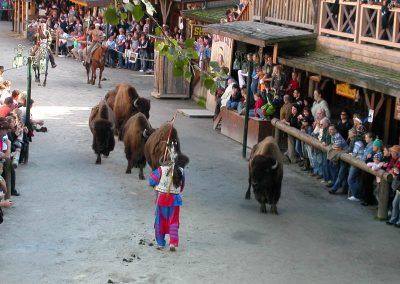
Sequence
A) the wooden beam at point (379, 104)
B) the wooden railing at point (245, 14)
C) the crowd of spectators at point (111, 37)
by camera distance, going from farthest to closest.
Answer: the crowd of spectators at point (111, 37), the wooden railing at point (245, 14), the wooden beam at point (379, 104)

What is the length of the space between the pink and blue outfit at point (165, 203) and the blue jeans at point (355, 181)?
16.1 ft

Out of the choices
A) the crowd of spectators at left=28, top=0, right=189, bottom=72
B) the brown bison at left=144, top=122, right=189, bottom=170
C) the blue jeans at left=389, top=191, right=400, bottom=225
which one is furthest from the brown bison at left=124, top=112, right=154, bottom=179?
the crowd of spectators at left=28, top=0, right=189, bottom=72

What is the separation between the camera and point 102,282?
11.9m

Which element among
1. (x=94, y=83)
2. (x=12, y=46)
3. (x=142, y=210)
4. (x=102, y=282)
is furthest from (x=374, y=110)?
(x=12, y=46)

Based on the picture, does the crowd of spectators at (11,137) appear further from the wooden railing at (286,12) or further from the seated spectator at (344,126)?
the wooden railing at (286,12)

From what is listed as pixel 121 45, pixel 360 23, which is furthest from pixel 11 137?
pixel 121 45

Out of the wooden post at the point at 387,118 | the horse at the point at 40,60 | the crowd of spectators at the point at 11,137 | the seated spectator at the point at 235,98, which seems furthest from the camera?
the horse at the point at 40,60

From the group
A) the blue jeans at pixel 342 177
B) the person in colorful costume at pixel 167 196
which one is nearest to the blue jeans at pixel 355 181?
the blue jeans at pixel 342 177

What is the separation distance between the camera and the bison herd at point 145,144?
51.5 feet

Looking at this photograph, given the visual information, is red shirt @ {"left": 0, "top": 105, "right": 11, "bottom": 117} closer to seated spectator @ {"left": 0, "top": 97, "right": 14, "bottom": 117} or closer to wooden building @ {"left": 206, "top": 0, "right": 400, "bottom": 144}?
seated spectator @ {"left": 0, "top": 97, "right": 14, "bottom": 117}

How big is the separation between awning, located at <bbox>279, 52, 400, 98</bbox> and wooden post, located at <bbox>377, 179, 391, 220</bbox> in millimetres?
1508

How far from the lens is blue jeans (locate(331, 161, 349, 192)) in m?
17.6

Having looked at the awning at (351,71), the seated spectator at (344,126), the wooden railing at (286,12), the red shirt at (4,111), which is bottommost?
the seated spectator at (344,126)

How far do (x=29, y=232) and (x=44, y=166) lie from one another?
4905 millimetres
